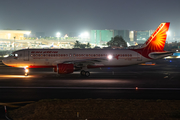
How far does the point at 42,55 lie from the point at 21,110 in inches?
745

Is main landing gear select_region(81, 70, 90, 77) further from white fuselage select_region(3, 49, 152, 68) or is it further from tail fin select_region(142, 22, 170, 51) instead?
tail fin select_region(142, 22, 170, 51)

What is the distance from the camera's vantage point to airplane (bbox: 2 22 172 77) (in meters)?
31.5

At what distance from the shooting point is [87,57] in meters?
32.1

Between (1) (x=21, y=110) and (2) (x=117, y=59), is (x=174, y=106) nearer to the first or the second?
(1) (x=21, y=110)

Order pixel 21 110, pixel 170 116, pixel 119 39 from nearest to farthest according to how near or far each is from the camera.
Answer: pixel 170 116 < pixel 21 110 < pixel 119 39

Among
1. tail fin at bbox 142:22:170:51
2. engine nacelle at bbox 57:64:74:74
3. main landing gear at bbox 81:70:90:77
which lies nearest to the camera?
engine nacelle at bbox 57:64:74:74

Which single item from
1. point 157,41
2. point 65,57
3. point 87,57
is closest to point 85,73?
point 87,57

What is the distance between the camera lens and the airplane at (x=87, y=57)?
31547mm

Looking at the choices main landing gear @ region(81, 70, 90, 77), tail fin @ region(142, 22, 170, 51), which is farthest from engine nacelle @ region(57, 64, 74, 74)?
tail fin @ region(142, 22, 170, 51)

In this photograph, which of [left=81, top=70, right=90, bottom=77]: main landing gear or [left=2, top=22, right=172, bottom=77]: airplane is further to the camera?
[left=2, top=22, right=172, bottom=77]: airplane

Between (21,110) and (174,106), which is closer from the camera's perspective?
(21,110)

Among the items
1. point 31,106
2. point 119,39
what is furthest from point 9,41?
point 31,106

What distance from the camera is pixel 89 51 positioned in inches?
1278

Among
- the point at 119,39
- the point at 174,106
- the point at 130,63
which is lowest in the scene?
the point at 174,106
